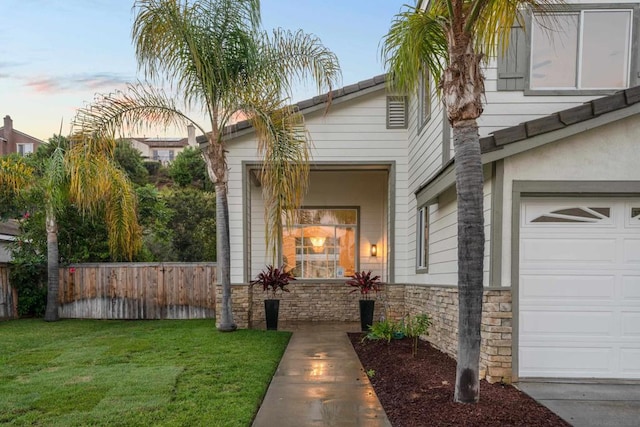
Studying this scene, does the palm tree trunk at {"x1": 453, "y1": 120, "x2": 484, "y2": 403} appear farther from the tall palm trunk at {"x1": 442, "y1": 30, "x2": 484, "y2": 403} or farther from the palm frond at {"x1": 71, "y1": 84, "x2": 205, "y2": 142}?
the palm frond at {"x1": 71, "y1": 84, "x2": 205, "y2": 142}

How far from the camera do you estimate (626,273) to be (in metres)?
4.75

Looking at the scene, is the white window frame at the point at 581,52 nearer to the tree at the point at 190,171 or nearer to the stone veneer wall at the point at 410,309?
the stone veneer wall at the point at 410,309

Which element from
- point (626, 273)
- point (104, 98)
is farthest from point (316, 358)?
point (104, 98)

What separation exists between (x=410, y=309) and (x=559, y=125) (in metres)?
5.10

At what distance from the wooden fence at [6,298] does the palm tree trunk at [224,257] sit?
6004mm

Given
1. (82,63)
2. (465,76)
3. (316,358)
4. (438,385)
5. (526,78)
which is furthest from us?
(82,63)

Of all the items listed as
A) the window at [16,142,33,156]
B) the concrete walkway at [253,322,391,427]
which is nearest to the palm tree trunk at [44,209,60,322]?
the concrete walkway at [253,322,391,427]

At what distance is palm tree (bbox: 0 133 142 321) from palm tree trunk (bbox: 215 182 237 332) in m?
2.11

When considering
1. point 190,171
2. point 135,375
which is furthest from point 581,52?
point 190,171

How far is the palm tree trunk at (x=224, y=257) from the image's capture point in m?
7.95

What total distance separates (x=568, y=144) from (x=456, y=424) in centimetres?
345

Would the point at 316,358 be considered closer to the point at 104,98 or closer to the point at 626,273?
the point at 626,273

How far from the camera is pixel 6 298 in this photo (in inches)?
393

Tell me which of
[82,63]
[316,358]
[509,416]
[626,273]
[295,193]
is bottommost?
[316,358]
